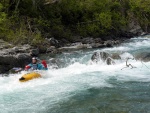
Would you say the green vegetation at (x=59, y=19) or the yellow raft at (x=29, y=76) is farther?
the green vegetation at (x=59, y=19)

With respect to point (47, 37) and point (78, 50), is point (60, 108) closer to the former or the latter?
point (78, 50)

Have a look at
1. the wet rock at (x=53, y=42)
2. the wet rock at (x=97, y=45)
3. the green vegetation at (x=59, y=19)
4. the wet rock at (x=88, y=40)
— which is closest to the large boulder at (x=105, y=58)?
the green vegetation at (x=59, y=19)

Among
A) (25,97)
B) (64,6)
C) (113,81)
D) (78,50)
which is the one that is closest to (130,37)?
(64,6)

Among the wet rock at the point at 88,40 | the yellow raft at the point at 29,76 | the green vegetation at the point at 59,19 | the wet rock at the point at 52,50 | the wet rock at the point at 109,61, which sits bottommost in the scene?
the wet rock at the point at 109,61

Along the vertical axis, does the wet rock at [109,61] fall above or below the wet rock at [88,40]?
below

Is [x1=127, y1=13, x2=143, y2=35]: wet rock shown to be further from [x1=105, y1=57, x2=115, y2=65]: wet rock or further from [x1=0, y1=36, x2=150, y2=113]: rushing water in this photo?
[x1=0, y1=36, x2=150, y2=113]: rushing water

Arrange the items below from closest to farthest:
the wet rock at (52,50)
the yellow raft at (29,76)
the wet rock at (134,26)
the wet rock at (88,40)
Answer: the yellow raft at (29,76) → the wet rock at (52,50) → the wet rock at (88,40) → the wet rock at (134,26)

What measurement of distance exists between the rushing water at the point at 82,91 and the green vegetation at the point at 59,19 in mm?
7697

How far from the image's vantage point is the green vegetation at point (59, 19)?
67.6 ft

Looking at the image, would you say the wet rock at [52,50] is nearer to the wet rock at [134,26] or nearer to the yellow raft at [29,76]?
the yellow raft at [29,76]

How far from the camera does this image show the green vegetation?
20609 mm

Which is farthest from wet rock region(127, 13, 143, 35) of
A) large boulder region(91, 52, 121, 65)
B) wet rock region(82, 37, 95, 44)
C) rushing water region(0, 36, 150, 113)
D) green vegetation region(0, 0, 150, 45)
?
rushing water region(0, 36, 150, 113)

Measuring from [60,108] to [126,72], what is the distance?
5.65 metres

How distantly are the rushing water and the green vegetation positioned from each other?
25.3 feet
